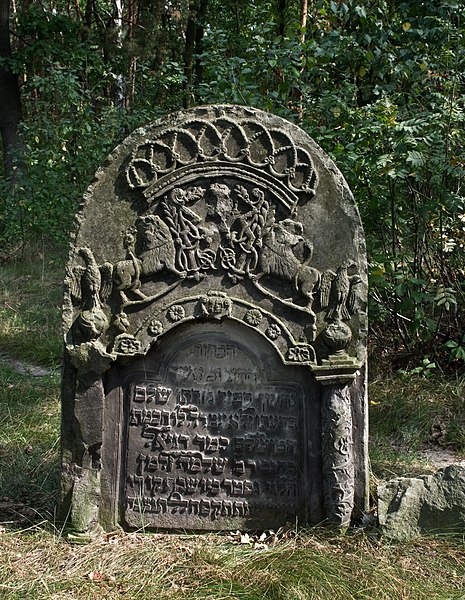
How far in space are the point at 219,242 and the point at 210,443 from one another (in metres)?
1.11

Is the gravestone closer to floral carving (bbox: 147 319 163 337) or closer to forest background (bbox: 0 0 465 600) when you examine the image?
floral carving (bbox: 147 319 163 337)


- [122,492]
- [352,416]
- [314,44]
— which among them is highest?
[314,44]

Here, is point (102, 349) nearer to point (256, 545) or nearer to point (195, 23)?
point (256, 545)

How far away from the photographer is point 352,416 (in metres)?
3.76

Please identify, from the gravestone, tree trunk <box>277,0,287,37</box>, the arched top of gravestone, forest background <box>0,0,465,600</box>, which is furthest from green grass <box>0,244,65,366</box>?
tree trunk <box>277,0,287,37</box>

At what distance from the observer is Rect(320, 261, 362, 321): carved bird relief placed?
146 inches

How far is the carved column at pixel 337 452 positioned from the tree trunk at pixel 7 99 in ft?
33.5

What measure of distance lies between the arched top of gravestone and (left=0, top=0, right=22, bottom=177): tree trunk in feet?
31.1

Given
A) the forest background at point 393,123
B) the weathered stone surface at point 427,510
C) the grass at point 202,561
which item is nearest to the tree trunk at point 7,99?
the forest background at point 393,123

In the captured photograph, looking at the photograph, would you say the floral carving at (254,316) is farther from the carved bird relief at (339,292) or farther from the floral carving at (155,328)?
the floral carving at (155,328)

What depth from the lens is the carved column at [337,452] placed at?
371 centimetres

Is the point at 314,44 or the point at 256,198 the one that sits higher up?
the point at 314,44

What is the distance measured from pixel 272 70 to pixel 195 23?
9.76 m

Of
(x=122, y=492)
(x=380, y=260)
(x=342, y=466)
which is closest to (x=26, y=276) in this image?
(x=380, y=260)
